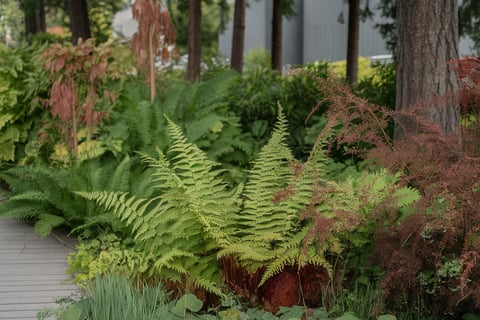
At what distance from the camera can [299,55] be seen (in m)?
32.9

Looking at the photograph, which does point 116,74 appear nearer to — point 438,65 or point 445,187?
point 438,65

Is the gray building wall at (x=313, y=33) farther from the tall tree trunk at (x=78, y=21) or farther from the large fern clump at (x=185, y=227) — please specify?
the large fern clump at (x=185, y=227)

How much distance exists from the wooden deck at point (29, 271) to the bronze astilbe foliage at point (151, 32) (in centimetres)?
230

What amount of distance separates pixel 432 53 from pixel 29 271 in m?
3.95

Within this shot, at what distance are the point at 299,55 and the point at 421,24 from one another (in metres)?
25.7

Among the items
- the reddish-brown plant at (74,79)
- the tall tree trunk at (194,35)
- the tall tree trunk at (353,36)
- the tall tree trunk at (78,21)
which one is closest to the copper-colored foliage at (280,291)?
the reddish-brown plant at (74,79)

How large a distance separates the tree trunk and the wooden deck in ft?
10.5

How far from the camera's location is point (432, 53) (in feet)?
24.3

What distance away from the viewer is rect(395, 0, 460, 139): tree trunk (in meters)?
7.33

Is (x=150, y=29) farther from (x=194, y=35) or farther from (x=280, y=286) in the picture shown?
(x=194, y=35)

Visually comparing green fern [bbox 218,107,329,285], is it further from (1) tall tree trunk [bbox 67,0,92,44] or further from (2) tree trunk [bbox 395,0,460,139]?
(1) tall tree trunk [bbox 67,0,92,44]

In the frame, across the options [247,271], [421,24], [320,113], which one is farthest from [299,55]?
[247,271]

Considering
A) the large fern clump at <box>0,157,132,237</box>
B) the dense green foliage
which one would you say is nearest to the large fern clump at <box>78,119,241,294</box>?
the dense green foliage

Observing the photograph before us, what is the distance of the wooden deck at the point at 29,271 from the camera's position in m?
5.42
